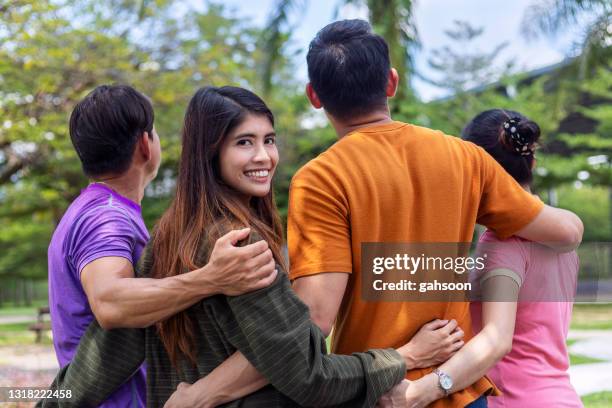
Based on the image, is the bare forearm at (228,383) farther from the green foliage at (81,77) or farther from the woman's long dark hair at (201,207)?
the green foliage at (81,77)

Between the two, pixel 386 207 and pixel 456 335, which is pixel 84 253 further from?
pixel 456 335

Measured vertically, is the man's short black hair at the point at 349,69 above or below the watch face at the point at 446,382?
above

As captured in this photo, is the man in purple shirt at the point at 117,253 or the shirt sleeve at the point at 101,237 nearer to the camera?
the man in purple shirt at the point at 117,253

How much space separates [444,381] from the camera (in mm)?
1845

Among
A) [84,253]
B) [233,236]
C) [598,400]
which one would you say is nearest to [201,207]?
[233,236]

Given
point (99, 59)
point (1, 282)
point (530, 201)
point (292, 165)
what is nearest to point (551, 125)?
point (292, 165)

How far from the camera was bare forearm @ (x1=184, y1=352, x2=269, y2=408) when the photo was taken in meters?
1.71

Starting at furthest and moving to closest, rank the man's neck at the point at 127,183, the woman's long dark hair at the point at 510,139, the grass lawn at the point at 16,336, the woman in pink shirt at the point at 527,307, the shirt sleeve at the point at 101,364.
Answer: the grass lawn at the point at 16,336
the man's neck at the point at 127,183
the woman's long dark hair at the point at 510,139
the woman in pink shirt at the point at 527,307
the shirt sleeve at the point at 101,364

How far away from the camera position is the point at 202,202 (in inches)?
71.9

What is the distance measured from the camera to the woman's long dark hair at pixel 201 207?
70.4 inches

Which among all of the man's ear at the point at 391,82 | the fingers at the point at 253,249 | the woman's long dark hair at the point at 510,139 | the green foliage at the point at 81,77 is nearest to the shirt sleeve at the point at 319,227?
the fingers at the point at 253,249

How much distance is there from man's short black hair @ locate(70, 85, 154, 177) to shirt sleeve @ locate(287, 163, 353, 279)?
708 millimetres

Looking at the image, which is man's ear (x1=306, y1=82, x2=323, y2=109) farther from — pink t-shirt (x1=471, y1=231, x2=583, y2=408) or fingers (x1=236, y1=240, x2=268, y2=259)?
pink t-shirt (x1=471, y1=231, x2=583, y2=408)

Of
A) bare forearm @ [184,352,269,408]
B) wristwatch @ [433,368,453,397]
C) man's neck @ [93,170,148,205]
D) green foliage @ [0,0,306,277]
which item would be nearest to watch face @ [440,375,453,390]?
wristwatch @ [433,368,453,397]
